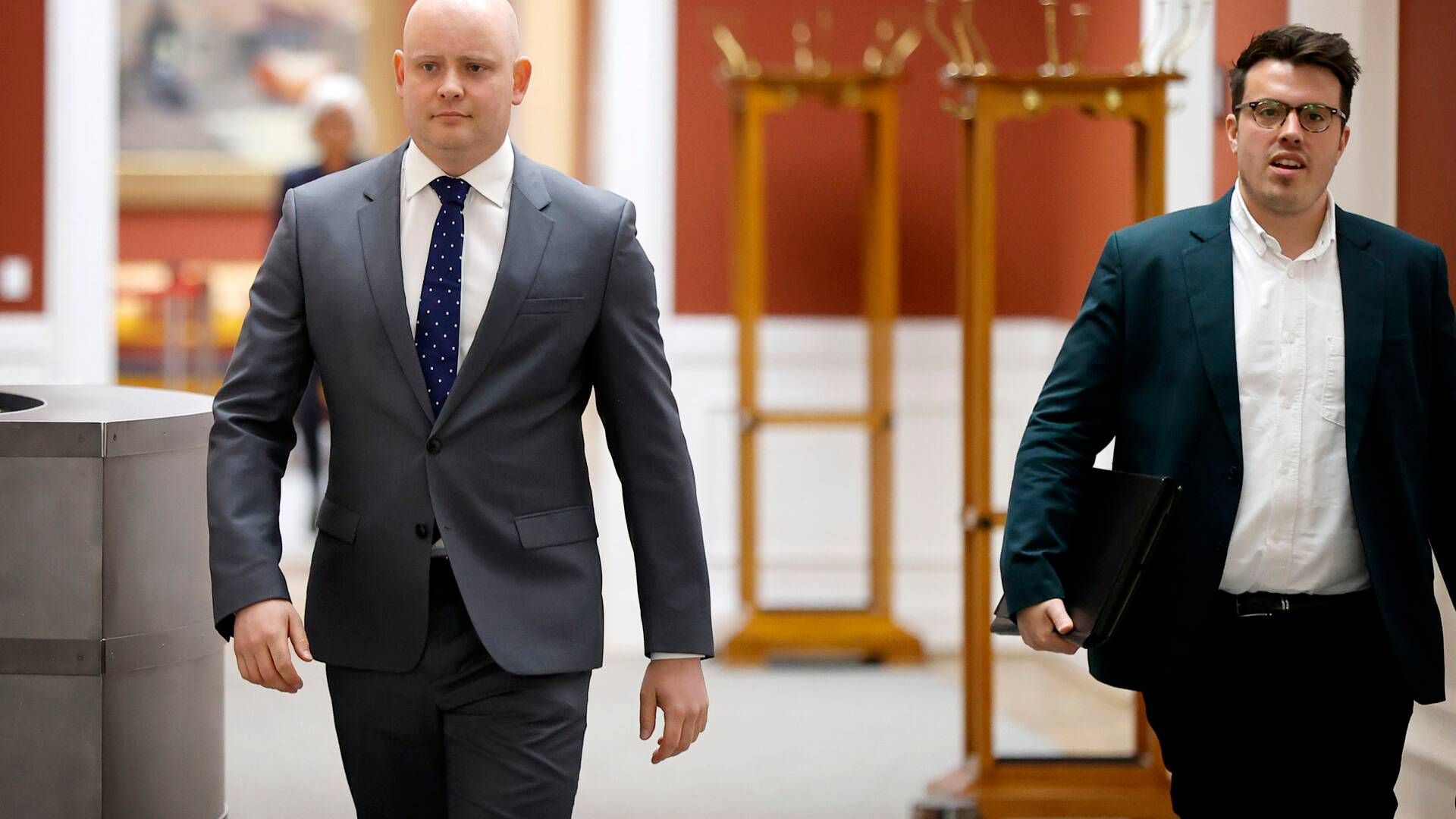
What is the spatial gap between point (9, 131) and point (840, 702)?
12.2 feet

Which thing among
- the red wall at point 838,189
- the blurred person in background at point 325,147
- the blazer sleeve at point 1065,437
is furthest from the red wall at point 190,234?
the blazer sleeve at point 1065,437

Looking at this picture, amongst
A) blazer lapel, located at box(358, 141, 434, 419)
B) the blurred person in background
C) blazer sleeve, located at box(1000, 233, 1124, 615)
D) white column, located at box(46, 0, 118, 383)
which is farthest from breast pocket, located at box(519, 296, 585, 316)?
white column, located at box(46, 0, 118, 383)

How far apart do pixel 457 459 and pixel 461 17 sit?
0.47 m

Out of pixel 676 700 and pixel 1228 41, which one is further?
pixel 1228 41

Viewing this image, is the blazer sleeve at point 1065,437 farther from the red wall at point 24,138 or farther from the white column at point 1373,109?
the red wall at point 24,138

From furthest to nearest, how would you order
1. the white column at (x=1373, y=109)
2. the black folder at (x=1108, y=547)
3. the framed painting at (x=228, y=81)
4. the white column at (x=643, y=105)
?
the framed painting at (x=228, y=81) → the white column at (x=643, y=105) → the white column at (x=1373, y=109) → the black folder at (x=1108, y=547)

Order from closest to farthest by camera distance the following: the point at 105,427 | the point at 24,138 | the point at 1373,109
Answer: the point at 105,427 → the point at 1373,109 → the point at 24,138

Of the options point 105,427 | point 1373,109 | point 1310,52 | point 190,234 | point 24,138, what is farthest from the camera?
point 190,234

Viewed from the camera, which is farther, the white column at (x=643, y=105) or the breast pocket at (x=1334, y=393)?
the white column at (x=643, y=105)

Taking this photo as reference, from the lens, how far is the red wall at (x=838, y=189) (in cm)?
586

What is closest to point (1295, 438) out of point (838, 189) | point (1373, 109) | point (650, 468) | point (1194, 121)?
point (650, 468)

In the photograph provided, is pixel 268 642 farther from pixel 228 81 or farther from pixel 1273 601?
pixel 228 81

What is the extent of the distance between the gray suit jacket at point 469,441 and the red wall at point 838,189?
12.9 feet

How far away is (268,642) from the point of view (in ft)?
5.86
